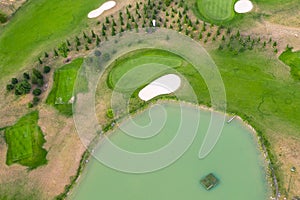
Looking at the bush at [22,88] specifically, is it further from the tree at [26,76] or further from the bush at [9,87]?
the tree at [26,76]

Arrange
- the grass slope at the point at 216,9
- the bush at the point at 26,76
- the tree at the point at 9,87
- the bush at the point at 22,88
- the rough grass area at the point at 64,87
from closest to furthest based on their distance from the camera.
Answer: the rough grass area at the point at 64,87 → the bush at the point at 22,88 → the tree at the point at 9,87 → the bush at the point at 26,76 → the grass slope at the point at 216,9

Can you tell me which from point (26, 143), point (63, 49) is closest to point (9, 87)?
point (63, 49)

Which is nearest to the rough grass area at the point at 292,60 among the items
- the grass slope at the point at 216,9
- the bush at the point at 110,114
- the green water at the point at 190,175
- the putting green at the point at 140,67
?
the grass slope at the point at 216,9

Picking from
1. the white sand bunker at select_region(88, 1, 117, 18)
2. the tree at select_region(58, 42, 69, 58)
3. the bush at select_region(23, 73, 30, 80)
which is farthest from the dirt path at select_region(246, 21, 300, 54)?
the bush at select_region(23, 73, 30, 80)

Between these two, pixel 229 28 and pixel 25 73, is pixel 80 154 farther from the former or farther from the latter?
pixel 229 28

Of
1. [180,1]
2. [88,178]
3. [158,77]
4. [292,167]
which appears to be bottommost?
[292,167]

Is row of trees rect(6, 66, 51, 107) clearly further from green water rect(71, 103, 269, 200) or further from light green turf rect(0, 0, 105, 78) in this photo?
green water rect(71, 103, 269, 200)

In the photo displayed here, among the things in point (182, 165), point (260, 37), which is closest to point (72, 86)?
point (182, 165)
